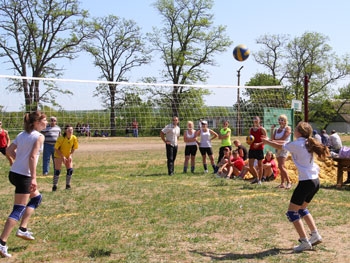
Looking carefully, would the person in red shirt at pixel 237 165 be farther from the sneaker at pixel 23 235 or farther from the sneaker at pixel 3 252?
the sneaker at pixel 3 252

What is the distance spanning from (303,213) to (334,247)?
0.56 m

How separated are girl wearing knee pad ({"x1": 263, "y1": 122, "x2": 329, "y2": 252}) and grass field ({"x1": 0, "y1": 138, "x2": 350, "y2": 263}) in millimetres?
157

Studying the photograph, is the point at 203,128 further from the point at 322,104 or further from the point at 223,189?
the point at 322,104

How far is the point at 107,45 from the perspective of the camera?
153 feet

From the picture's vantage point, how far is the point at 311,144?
5.51 meters

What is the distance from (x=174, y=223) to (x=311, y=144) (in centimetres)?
235

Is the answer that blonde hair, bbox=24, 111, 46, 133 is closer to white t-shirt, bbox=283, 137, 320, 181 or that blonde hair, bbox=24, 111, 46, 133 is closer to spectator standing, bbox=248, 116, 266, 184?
white t-shirt, bbox=283, 137, 320, 181

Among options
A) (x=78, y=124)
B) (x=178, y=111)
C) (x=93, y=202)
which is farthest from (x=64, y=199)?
(x=178, y=111)

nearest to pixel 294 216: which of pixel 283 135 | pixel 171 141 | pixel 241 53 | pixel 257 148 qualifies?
pixel 283 135

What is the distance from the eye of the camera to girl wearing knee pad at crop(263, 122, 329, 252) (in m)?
5.48

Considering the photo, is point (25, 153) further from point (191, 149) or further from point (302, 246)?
point (191, 149)

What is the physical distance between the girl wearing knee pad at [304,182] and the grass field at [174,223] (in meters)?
0.16

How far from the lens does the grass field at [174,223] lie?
5375mm

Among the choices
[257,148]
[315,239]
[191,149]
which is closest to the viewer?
[315,239]
